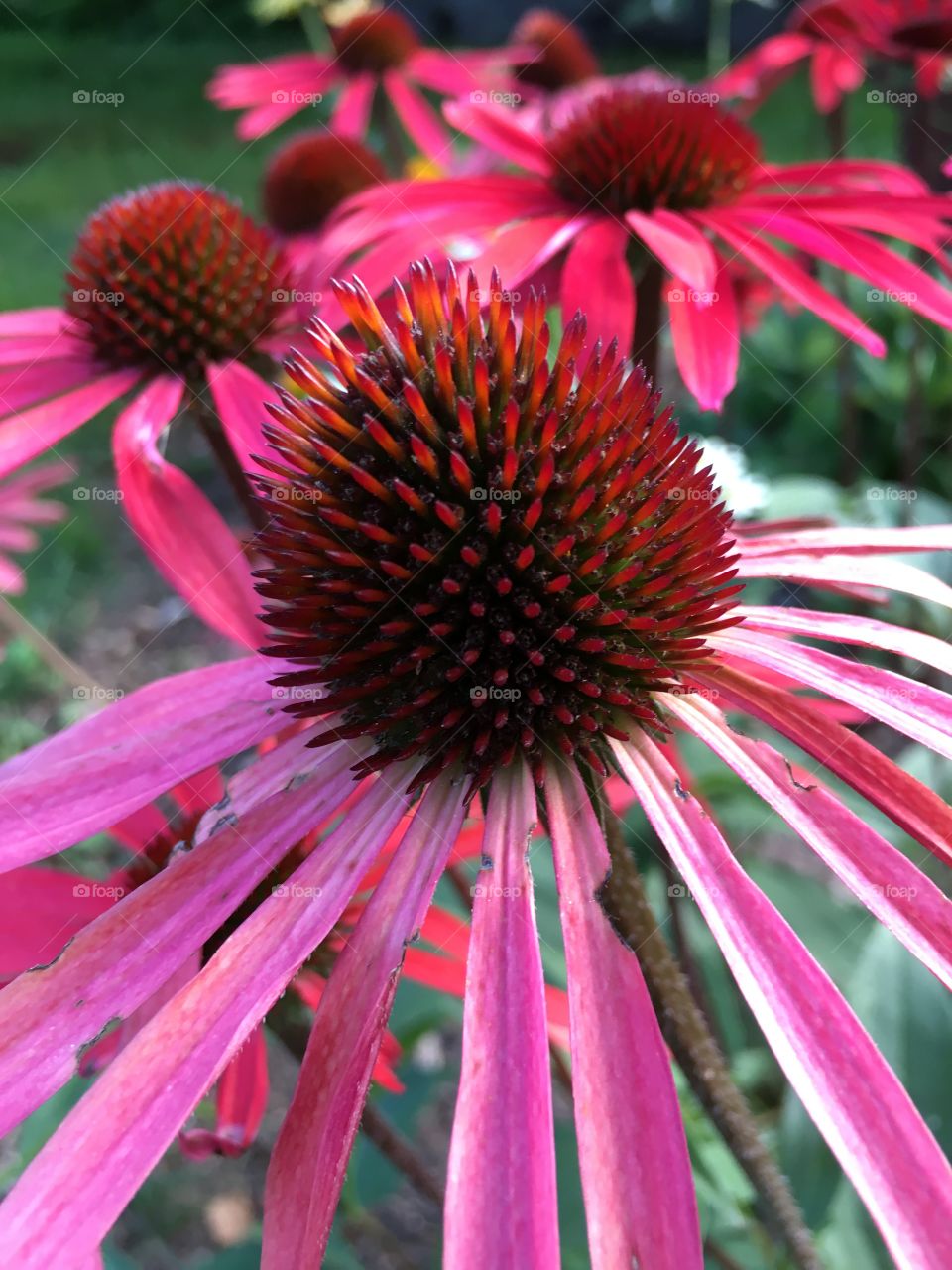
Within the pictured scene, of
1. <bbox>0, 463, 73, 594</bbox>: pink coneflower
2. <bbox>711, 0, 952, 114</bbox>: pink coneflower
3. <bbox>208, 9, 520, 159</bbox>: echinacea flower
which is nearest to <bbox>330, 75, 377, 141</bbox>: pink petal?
<bbox>208, 9, 520, 159</bbox>: echinacea flower

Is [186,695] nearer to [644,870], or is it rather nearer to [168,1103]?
[168,1103]

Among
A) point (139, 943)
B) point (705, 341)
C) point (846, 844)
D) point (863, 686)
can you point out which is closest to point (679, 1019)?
point (846, 844)

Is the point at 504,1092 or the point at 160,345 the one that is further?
the point at 160,345

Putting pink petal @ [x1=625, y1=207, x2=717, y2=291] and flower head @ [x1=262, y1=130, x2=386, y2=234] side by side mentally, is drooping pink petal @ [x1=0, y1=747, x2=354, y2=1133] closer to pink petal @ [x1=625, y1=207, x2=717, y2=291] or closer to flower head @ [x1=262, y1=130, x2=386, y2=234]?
pink petal @ [x1=625, y1=207, x2=717, y2=291]

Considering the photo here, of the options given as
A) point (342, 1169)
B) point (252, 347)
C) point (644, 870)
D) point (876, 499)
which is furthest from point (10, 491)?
point (342, 1169)

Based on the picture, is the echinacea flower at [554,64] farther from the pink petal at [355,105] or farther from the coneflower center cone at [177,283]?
the coneflower center cone at [177,283]

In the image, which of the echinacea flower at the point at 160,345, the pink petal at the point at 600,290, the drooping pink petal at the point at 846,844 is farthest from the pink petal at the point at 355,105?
the drooping pink petal at the point at 846,844

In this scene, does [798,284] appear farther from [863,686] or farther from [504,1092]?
[504,1092]
